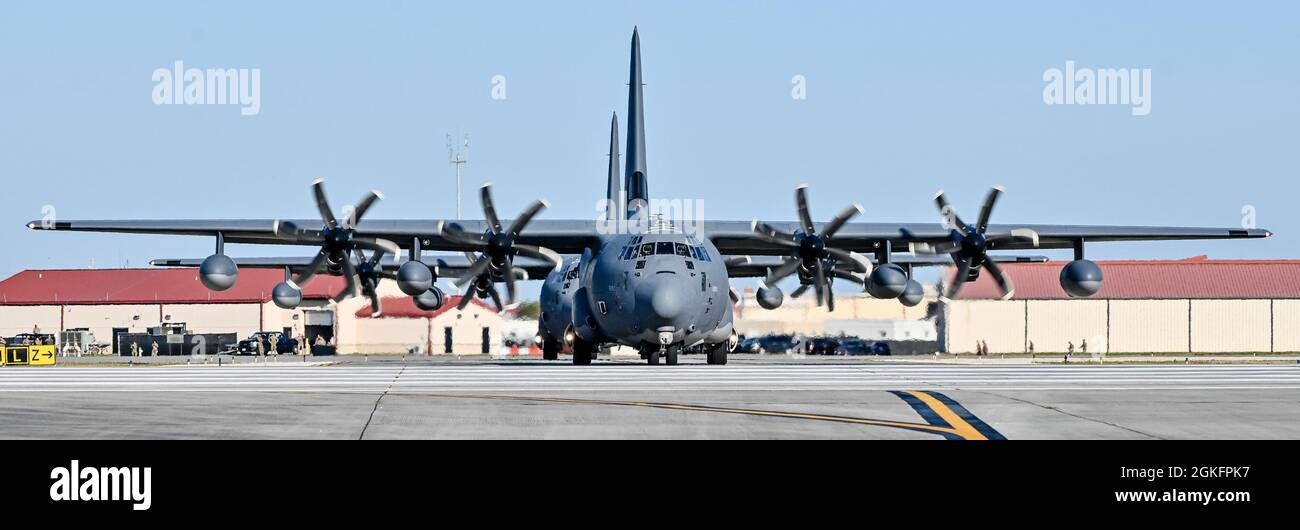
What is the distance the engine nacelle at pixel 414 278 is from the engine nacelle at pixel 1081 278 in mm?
17465

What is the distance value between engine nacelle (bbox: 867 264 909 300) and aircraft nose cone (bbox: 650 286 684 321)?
6787 millimetres

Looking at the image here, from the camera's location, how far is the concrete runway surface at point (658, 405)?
14.6m

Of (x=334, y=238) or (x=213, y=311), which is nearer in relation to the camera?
(x=334, y=238)

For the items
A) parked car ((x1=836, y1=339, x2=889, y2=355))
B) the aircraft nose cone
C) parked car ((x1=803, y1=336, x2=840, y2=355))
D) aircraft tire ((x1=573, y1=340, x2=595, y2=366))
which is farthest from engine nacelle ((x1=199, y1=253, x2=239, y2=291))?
parked car ((x1=803, y1=336, x2=840, y2=355))

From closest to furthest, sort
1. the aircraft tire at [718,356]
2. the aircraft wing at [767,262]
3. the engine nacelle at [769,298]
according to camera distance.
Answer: the aircraft tire at [718,356] → the aircraft wing at [767,262] → the engine nacelle at [769,298]

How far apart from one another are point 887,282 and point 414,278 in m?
12.8

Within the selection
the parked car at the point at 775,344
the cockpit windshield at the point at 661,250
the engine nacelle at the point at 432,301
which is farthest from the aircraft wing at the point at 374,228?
the parked car at the point at 775,344

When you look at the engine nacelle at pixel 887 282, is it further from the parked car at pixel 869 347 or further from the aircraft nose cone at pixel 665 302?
the parked car at pixel 869 347

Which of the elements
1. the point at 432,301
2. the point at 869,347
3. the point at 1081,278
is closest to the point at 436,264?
the point at 432,301

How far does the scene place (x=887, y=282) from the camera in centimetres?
3656

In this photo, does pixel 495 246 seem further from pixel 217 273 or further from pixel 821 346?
pixel 821 346

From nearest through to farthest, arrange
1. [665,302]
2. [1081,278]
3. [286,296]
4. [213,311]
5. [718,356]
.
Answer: [665,302] < [1081,278] < [718,356] < [286,296] < [213,311]
